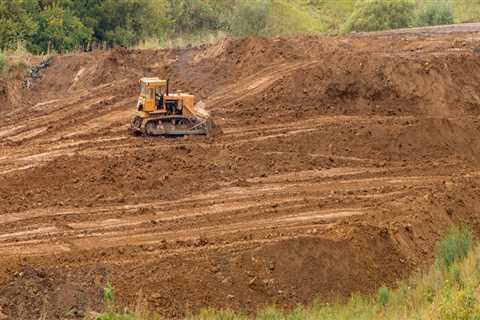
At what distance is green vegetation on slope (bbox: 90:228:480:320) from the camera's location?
1656 cm

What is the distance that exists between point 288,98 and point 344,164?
4.45 metres

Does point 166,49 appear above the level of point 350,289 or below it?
above

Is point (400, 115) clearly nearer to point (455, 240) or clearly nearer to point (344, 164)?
point (344, 164)

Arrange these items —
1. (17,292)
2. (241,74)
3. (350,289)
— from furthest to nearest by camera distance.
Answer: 1. (241,74)
2. (350,289)
3. (17,292)

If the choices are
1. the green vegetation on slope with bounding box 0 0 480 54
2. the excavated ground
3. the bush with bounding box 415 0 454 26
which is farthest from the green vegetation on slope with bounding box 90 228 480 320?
the bush with bounding box 415 0 454 26

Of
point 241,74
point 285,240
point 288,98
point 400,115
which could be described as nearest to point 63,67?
point 241,74

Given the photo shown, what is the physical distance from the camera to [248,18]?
51719 mm

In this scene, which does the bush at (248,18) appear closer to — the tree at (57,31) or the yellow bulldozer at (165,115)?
the tree at (57,31)

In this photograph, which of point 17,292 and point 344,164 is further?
point 344,164

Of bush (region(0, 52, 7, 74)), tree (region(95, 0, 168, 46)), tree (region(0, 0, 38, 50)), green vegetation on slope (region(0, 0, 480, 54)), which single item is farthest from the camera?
tree (region(95, 0, 168, 46))

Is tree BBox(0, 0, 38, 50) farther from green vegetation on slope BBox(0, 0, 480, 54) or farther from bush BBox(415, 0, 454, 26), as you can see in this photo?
bush BBox(415, 0, 454, 26)

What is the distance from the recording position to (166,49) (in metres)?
36.9

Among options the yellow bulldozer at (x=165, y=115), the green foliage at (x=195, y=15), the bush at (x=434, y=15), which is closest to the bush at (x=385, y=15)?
the bush at (x=434, y=15)

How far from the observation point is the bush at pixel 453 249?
1955cm
